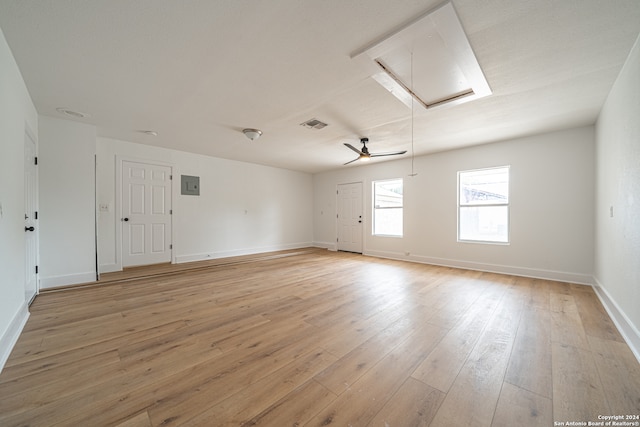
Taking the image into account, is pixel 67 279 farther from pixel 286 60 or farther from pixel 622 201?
pixel 622 201

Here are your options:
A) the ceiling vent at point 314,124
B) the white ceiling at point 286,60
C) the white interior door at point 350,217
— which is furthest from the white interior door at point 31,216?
the white interior door at point 350,217

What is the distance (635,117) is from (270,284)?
178 inches

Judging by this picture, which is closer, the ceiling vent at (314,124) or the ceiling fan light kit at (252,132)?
the ceiling vent at (314,124)

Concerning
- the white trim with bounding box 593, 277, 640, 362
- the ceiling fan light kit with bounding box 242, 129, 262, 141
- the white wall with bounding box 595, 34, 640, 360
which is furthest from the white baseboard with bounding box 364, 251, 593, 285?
the ceiling fan light kit with bounding box 242, 129, 262, 141

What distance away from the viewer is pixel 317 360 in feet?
6.10

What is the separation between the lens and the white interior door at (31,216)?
296cm

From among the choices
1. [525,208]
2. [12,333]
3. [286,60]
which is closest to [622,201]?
[525,208]

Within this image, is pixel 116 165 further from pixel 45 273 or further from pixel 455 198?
pixel 455 198

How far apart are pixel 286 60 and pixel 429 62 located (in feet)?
4.51

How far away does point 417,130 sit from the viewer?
4125mm

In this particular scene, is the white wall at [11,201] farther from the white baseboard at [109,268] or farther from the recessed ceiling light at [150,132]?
the white baseboard at [109,268]

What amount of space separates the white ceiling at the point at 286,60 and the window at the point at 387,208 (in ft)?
8.26

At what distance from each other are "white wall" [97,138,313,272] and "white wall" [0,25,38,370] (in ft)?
6.91

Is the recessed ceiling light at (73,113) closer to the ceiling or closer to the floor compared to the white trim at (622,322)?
closer to the ceiling
